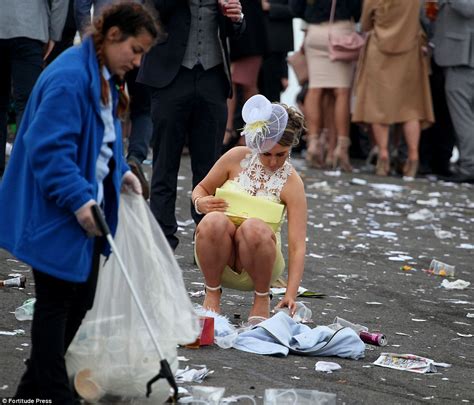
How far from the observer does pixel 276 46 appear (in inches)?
538

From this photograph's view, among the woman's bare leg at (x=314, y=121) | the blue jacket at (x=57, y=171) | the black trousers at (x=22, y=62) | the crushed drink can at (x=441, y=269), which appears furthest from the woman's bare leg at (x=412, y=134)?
the blue jacket at (x=57, y=171)

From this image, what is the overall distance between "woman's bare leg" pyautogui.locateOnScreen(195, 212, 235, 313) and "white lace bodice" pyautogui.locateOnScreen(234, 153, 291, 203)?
26 centimetres

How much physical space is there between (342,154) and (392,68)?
1.12 m

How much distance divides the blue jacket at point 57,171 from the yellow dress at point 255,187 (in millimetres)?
2024

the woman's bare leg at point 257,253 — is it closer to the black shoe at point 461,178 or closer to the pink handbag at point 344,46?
the pink handbag at point 344,46

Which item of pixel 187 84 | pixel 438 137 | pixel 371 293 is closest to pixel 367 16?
pixel 438 137

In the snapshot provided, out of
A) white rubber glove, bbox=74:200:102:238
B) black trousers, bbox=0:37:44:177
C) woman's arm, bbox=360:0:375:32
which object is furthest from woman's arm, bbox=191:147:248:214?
woman's arm, bbox=360:0:375:32

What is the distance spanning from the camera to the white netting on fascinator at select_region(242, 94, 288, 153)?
6.07 metres

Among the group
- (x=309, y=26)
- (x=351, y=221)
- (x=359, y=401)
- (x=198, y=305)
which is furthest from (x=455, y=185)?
(x=359, y=401)

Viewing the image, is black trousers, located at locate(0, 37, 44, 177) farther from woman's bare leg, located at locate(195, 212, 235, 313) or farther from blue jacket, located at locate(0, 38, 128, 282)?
blue jacket, located at locate(0, 38, 128, 282)

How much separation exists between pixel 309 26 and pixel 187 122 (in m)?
6.00

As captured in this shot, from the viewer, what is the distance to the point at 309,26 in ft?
44.0

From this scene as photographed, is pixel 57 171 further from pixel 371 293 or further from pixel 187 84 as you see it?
pixel 371 293

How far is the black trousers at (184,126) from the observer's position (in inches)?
298
